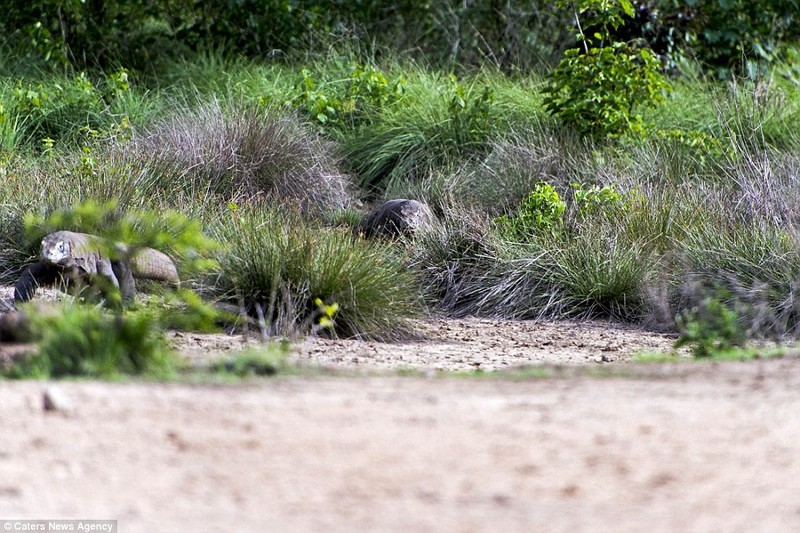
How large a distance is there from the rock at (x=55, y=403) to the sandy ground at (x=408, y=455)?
0.04 meters

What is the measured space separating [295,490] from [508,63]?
529 inches

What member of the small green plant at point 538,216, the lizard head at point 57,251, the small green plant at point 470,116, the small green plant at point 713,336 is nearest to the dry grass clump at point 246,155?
the small green plant at point 470,116

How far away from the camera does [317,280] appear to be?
696 centimetres

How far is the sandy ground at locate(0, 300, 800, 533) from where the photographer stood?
2.75 metres

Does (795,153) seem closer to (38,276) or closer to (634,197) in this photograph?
(634,197)

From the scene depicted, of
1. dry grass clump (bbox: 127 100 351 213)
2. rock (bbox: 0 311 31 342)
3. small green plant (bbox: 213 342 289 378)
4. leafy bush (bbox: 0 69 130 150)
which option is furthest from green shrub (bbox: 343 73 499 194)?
small green plant (bbox: 213 342 289 378)

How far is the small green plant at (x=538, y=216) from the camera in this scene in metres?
8.92

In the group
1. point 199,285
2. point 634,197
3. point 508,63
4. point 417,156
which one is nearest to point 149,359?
point 199,285

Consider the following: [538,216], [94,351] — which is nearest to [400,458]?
[94,351]

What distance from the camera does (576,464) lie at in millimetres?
3061

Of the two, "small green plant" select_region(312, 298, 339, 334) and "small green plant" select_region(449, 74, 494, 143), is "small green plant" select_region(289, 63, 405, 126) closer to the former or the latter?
"small green plant" select_region(449, 74, 494, 143)

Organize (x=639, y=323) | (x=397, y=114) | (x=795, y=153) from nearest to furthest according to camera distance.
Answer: (x=639, y=323)
(x=795, y=153)
(x=397, y=114)

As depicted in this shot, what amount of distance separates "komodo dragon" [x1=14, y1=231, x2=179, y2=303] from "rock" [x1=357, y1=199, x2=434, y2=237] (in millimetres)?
2764

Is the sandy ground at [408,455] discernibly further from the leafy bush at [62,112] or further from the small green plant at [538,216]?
the leafy bush at [62,112]
